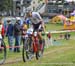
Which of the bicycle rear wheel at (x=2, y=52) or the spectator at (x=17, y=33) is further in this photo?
the spectator at (x=17, y=33)

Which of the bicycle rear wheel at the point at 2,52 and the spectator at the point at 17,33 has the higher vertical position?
the bicycle rear wheel at the point at 2,52

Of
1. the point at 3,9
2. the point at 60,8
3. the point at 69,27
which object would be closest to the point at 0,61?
the point at 69,27

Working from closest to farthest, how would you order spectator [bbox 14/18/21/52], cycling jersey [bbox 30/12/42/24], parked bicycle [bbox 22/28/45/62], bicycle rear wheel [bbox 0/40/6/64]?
bicycle rear wheel [bbox 0/40/6/64], parked bicycle [bbox 22/28/45/62], cycling jersey [bbox 30/12/42/24], spectator [bbox 14/18/21/52]

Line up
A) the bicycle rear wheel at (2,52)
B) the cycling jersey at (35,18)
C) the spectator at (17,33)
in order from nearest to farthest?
the bicycle rear wheel at (2,52) → the cycling jersey at (35,18) → the spectator at (17,33)

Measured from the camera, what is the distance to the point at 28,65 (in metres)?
12.8

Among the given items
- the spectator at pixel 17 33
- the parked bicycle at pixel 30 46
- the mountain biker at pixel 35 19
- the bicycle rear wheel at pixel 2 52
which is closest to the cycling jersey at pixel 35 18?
the mountain biker at pixel 35 19

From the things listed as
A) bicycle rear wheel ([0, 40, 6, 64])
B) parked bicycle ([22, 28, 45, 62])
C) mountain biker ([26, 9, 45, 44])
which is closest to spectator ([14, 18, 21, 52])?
parked bicycle ([22, 28, 45, 62])

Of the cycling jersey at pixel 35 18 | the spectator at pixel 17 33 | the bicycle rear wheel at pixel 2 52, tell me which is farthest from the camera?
the spectator at pixel 17 33

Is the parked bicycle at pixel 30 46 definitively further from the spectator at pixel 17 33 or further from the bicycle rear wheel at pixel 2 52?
the spectator at pixel 17 33

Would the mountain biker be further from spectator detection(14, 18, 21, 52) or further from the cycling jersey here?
spectator detection(14, 18, 21, 52)

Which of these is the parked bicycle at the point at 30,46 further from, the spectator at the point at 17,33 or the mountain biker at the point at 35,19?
the spectator at the point at 17,33

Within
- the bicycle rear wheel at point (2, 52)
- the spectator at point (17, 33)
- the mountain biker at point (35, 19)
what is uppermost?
the mountain biker at point (35, 19)

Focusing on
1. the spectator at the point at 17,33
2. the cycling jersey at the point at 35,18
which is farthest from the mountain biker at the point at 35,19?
the spectator at the point at 17,33

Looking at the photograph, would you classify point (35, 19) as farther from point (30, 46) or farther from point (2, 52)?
point (2, 52)
